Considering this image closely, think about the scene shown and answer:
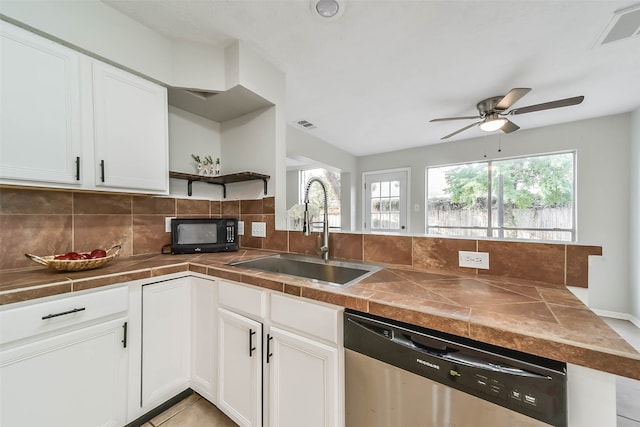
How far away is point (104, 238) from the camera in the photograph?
1546mm

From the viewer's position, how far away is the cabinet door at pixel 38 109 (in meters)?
1.06

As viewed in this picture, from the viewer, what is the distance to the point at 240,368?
1.18 m

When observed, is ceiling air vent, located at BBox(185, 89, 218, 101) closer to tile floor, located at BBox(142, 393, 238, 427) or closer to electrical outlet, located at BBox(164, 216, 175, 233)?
electrical outlet, located at BBox(164, 216, 175, 233)

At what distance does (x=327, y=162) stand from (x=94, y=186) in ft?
10.2

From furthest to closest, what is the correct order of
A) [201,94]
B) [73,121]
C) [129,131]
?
1. [201,94]
2. [129,131]
3. [73,121]

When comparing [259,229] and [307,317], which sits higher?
[259,229]

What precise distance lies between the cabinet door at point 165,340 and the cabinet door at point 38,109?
78 centimetres

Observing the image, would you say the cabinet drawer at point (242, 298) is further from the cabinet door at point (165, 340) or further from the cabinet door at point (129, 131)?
the cabinet door at point (129, 131)

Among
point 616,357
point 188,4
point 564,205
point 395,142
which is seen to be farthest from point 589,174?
point 188,4

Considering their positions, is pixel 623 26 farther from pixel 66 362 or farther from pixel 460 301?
pixel 66 362

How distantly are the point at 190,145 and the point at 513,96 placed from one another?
2817 mm

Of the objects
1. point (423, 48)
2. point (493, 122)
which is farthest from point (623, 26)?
point (423, 48)

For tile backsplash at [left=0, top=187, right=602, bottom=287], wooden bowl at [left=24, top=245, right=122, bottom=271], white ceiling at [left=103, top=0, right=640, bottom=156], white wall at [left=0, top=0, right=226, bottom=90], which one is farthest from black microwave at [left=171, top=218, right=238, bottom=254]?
white ceiling at [left=103, top=0, right=640, bottom=156]

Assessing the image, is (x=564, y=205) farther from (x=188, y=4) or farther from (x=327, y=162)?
(x=188, y=4)
